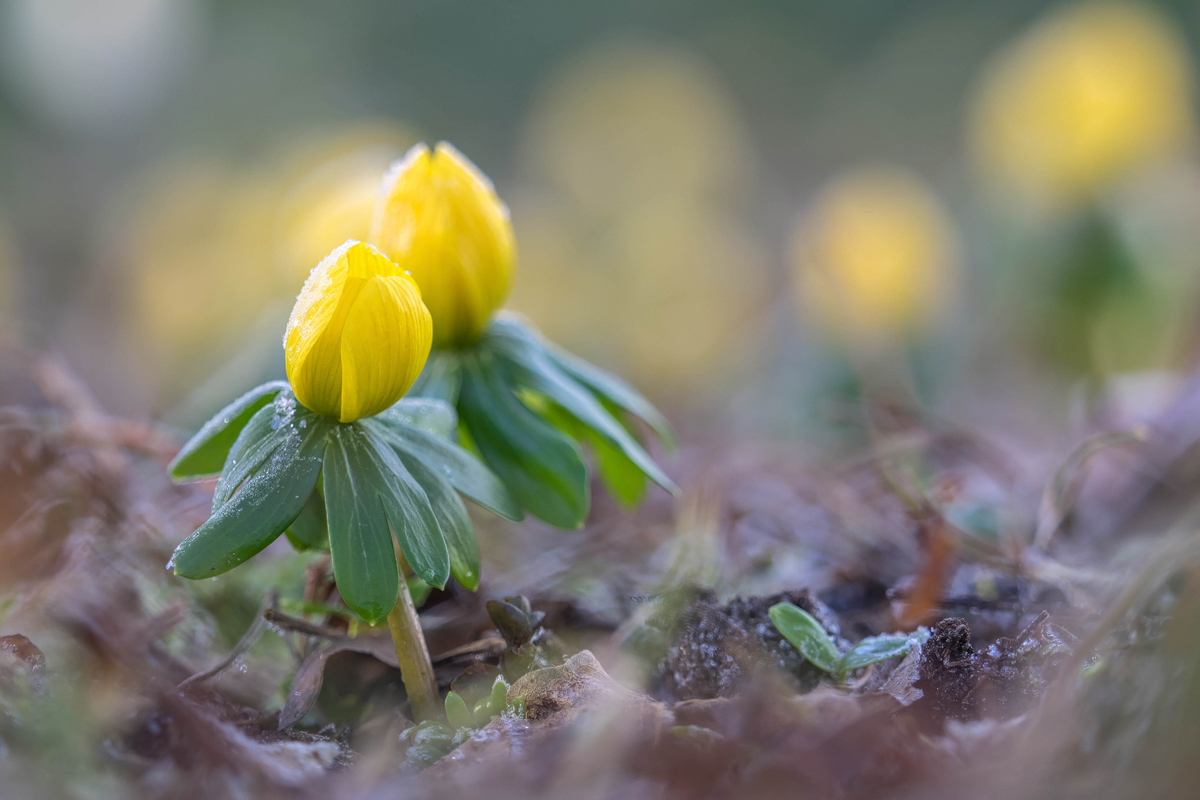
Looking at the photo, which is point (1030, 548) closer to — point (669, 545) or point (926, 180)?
point (669, 545)

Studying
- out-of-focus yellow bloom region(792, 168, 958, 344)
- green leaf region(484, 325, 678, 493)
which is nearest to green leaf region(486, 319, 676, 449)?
green leaf region(484, 325, 678, 493)

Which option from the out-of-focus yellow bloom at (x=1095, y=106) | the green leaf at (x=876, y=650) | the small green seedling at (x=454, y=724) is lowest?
the small green seedling at (x=454, y=724)

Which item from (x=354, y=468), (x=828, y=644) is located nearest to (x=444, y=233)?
(x=354, y=468)

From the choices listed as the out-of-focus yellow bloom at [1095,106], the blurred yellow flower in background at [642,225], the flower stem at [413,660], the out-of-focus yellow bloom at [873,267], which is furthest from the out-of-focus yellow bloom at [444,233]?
the blurred yellow flower in background at [642,225]

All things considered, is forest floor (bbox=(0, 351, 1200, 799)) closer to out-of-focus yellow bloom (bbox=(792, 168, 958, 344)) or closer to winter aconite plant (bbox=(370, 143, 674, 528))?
winter aconite plant (bbox=(370, 143, 674, 528))

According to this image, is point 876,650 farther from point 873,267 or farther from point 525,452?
point 873,267

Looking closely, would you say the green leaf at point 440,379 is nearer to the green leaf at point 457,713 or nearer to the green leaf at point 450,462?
the green leaf at point 450,462
